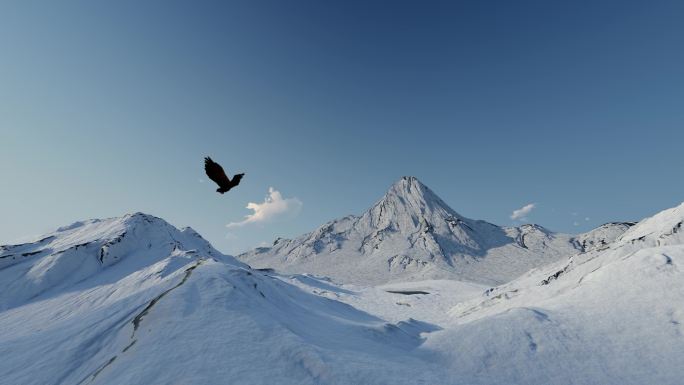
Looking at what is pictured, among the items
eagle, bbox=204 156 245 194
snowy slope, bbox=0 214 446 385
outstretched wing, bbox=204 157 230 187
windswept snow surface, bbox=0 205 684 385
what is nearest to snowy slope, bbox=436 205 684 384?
windswept snow surface, bbox=0 205 684 385

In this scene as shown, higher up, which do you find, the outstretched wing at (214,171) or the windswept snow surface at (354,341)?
the outstretched wing at (214,171)

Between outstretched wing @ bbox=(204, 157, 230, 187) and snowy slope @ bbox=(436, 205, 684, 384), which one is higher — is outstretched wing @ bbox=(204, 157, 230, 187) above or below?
above

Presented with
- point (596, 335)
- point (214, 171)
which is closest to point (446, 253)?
point (596, 335)

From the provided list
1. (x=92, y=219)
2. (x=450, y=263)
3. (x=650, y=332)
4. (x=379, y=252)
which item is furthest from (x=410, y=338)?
(x=379, y=252)

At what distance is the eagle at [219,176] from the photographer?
11.6 meters

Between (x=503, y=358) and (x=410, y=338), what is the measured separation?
24.8 ft

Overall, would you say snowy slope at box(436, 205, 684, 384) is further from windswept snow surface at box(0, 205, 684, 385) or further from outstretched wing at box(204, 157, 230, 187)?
outstretched wing at box(204, 157, 230, 187)

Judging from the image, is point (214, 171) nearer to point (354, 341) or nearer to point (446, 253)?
point (354, 341)

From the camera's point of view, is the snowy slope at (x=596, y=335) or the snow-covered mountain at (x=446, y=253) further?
the snow-covered mountain at (x=446, y=253)

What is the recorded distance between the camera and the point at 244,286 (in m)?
26.5

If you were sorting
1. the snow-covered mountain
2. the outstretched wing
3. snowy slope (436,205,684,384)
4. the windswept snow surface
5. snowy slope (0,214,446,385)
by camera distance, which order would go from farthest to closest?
the snow-covered mountain → snowy slope (436,205,684,384) → the windswept snow surface → snowy slope (0,214,446,385) → the outstretched wing

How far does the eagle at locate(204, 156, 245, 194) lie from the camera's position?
38.2ft

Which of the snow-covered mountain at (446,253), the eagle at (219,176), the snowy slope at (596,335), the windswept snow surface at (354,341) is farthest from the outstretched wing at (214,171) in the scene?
the snow-covered mountain at (446,253)

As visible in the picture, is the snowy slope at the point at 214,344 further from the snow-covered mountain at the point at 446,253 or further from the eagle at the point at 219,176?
the snow-covered mountain at the point at 446,253
